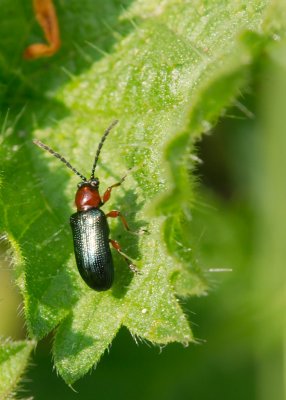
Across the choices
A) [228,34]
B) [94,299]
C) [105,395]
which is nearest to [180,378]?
[105,395]

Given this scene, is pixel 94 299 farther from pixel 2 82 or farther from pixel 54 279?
pixel 2 82

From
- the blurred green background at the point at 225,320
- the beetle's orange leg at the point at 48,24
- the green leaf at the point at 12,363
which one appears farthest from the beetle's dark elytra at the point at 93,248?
the blurred green background at the point at 225,320

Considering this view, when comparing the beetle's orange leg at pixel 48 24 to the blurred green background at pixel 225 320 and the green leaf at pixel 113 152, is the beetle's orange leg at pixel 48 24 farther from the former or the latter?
the blurred green background at pixel 225 320

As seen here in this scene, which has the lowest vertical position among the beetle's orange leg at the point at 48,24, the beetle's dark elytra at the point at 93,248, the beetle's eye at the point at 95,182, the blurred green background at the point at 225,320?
the blurred green background at the point at 225,320

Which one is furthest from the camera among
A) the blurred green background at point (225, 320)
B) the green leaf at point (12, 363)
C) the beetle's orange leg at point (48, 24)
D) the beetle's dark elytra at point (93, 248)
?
the blurred green background at point (225, 320)

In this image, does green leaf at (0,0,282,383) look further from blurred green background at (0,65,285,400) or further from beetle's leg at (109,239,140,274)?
blurred green background at (0,65,285,400)

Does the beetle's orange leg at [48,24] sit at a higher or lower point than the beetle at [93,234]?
higher
